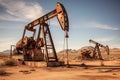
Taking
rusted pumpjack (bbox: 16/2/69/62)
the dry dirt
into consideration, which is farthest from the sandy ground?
rusted pumpjack (bbox: 16/2/69/62)

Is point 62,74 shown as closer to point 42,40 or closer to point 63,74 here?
point 63,74

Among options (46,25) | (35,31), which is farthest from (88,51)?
(46,25)

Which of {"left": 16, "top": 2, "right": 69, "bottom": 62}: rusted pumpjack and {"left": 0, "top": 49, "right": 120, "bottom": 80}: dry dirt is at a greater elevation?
{"left": 16, "top": 2, "right": 69, "bottom": 62}: rusted pumpjack

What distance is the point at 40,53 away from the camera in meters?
15.8

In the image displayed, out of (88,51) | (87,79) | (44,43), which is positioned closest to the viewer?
(87,79)

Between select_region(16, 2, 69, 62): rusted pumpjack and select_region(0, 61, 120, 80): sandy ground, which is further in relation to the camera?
select_region(16, 2, 69, 62): rusted pumpjack

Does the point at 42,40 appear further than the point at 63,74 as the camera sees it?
Yes

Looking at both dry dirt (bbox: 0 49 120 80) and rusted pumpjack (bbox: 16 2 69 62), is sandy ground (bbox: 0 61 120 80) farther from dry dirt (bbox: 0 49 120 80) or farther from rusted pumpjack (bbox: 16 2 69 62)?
rusted pumpjack (bbox: 16 2 69 62)

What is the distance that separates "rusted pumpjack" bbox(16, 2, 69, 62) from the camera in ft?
41.6

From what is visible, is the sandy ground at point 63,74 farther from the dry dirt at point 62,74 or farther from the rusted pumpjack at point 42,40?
the rusted pumpjack at point 42,40

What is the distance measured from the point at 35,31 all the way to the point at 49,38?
3432 mm

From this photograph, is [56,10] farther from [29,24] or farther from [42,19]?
[29,24]

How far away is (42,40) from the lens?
14727 millimetres

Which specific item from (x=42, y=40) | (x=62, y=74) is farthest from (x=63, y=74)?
(x=42, y=40)
